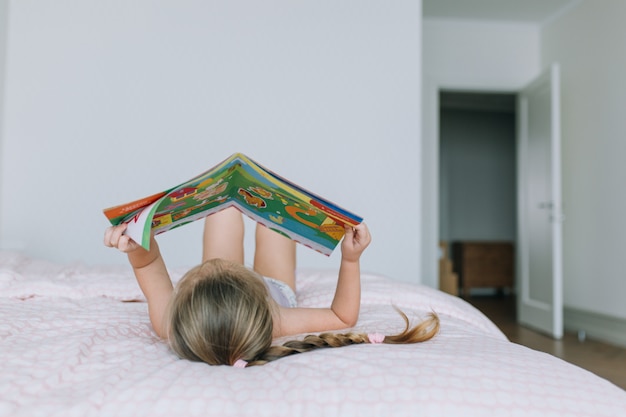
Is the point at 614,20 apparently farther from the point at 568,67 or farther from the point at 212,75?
the point at 212,75

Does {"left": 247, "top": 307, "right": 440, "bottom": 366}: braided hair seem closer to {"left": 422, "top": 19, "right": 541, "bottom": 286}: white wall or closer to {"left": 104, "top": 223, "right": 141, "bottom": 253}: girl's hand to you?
{"left": 104, "top": 223, "right": 141, "bottom": 253}: girl's hand

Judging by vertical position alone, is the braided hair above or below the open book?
below

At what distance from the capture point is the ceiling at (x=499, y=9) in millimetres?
4719

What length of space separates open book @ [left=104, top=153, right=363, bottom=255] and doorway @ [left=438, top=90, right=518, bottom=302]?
709 cm

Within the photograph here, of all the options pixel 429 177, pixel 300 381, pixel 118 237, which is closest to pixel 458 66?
pixel 429 177

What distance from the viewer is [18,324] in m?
1.22

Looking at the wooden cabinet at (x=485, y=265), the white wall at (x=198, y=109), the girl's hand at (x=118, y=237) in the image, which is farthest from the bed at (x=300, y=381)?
the wooden cabinet at (x=485, y=265)

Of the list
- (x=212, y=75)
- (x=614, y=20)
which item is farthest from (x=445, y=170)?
(x=212, y=75)

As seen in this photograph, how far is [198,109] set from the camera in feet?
12.1

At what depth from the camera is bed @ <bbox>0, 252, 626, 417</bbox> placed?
78 cm

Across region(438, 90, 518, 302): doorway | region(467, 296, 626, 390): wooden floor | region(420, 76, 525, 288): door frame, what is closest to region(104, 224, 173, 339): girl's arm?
region(467, 296, 626, 390): wooden floor

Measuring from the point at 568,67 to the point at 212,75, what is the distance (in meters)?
2.91

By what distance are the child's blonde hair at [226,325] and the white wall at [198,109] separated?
263 cm

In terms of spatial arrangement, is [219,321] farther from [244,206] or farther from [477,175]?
[477,175]
